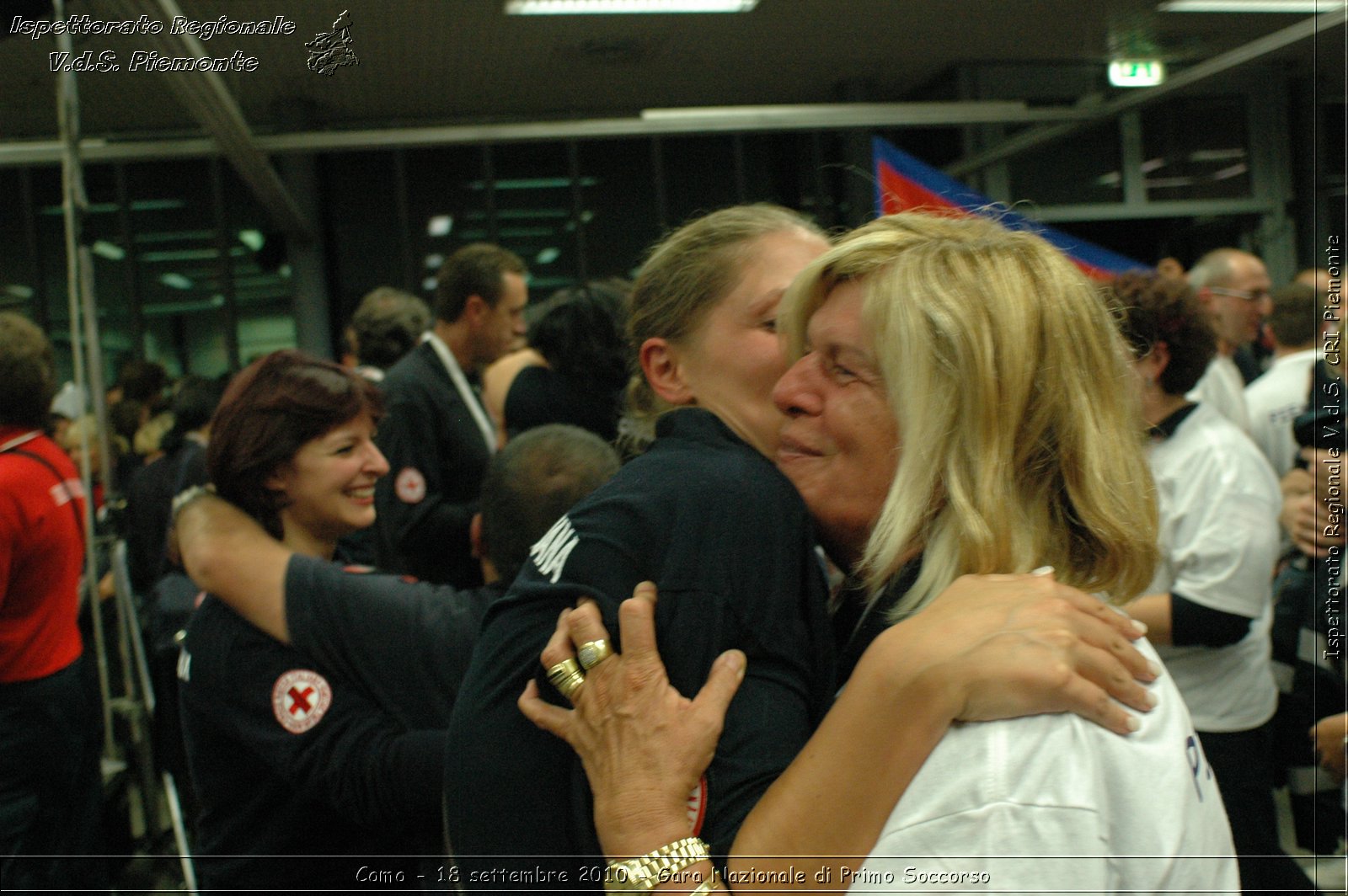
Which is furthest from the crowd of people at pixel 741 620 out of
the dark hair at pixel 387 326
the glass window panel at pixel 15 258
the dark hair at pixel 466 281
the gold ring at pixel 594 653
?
the dark hair at pixel 387 326

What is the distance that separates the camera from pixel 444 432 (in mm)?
3188

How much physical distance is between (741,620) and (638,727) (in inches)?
6.5

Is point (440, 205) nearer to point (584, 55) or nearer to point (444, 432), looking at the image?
point (444, 432)

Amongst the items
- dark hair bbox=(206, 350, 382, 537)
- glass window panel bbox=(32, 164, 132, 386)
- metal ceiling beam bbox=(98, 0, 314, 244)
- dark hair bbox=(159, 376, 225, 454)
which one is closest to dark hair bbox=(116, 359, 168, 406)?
dark hair bbox=(159, 376, 225, 454)

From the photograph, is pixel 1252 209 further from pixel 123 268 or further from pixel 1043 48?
pixel 123 268

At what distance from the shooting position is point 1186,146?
3.77 m

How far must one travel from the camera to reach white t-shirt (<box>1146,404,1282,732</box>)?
2457mm

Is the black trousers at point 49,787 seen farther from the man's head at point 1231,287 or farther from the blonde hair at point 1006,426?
the man's head at point 1231,287

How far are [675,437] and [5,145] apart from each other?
1.52 m

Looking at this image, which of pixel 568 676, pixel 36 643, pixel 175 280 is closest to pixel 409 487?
pixel 36 643

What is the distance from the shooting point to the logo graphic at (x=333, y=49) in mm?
1490

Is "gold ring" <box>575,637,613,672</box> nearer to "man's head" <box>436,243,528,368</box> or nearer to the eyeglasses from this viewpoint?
"man's head" <box>436,243,528,368</box>

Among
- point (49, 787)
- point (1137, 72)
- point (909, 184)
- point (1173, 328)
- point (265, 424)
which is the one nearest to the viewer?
point (265, 424)

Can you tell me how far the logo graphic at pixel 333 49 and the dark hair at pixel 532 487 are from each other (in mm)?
683
